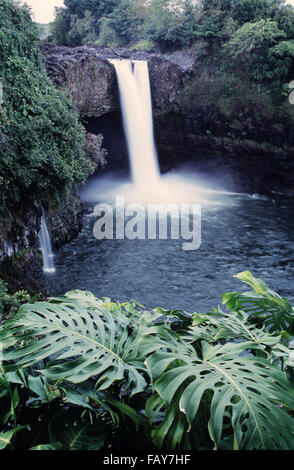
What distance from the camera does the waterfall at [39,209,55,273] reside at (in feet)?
26.8

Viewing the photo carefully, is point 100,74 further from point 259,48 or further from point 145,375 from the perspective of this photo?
point 145,375

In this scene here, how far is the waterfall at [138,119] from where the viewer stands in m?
14.2

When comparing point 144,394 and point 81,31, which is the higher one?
point 81,31

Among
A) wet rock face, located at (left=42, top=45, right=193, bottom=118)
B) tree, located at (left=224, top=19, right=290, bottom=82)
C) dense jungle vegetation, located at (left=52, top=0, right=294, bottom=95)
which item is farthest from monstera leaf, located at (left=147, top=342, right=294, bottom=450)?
tree, located at (left=224, top=19, right=290, bottom=82)

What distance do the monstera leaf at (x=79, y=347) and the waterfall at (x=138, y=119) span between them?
13.5 meters

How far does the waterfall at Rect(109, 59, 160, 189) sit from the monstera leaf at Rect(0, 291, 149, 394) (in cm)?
1345

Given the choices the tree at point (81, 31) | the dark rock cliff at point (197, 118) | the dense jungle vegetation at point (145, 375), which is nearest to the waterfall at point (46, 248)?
the dense jungle vegetation at point (145, 375)

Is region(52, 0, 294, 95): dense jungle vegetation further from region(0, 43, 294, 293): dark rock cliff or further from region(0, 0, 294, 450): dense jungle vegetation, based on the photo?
region(0, 0, 294, 450): dense jungle vegetation

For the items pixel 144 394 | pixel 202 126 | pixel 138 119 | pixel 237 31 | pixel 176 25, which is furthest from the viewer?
pixel 202 126

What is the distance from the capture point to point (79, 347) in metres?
1.83

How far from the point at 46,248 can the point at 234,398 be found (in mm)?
7359

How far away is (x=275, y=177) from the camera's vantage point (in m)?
14.6

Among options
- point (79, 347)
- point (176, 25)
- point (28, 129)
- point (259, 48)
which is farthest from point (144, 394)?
point (176, 25)

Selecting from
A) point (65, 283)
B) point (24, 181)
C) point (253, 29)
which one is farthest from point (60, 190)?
point (253, 29)
